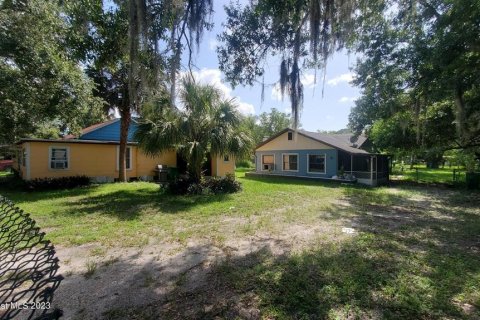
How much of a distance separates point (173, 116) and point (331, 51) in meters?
6.22

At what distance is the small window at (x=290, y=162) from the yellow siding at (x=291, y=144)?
24.7 inches

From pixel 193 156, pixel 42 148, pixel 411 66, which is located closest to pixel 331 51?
pixel 411 66

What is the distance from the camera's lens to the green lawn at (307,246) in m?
2.85

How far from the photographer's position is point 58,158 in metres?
12.7

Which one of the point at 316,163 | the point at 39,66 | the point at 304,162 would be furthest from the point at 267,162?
the point at 39,66

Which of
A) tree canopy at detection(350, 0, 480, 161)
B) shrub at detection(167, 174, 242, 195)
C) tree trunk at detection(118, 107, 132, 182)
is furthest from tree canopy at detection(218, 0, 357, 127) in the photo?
tree trunk at detection(118, 107, 132, 182)

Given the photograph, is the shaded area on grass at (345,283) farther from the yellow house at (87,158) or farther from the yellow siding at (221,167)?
the yellow siding at (221,167)

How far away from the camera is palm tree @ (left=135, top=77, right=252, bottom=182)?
9.15 meters

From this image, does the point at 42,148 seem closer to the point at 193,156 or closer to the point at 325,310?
the point at 193,156

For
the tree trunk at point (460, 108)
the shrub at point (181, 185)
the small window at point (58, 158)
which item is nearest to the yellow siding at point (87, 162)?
the small window at point (58, 158)

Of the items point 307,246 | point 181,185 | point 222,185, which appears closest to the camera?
point 307,246

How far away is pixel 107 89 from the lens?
41.1 feet

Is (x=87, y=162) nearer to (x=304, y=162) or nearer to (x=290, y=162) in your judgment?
(x=290, y=162)

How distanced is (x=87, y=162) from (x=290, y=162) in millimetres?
13356
